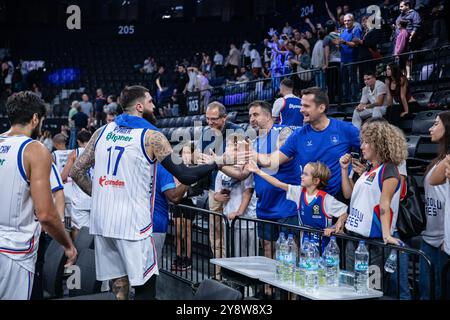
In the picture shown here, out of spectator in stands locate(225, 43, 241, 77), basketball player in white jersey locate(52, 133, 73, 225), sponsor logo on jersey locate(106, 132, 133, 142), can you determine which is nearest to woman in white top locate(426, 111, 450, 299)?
sponsor logo on jersey locate(106, 132, 133, 142)

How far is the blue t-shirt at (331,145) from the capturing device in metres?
4.57

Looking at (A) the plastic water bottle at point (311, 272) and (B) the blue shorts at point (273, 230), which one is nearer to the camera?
(A) the plastic water bottle at point (311, 272)

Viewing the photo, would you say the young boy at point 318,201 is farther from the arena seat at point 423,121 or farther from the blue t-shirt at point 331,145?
the arena seat at point 423,121

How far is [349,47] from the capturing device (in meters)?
9.27

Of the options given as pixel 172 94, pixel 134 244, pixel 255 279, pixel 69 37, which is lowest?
pixel 255 279

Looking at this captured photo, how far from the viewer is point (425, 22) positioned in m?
9.53

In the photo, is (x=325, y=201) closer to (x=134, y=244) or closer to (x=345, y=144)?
(x=345, y=144)

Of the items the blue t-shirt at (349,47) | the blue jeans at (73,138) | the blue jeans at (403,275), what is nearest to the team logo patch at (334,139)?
the blue jeans at (403,275)

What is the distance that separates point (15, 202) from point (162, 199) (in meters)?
1.27

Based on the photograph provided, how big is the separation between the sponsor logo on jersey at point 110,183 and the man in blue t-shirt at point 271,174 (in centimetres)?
148

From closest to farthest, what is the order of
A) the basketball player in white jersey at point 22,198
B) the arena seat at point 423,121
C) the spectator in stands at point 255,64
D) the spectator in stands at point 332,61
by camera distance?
the basketball player in white jersey at point 22,198 < the arena seat at point 423,121 < the spectator in stands at point 332,61 < the spectator in stands at point 255,64
